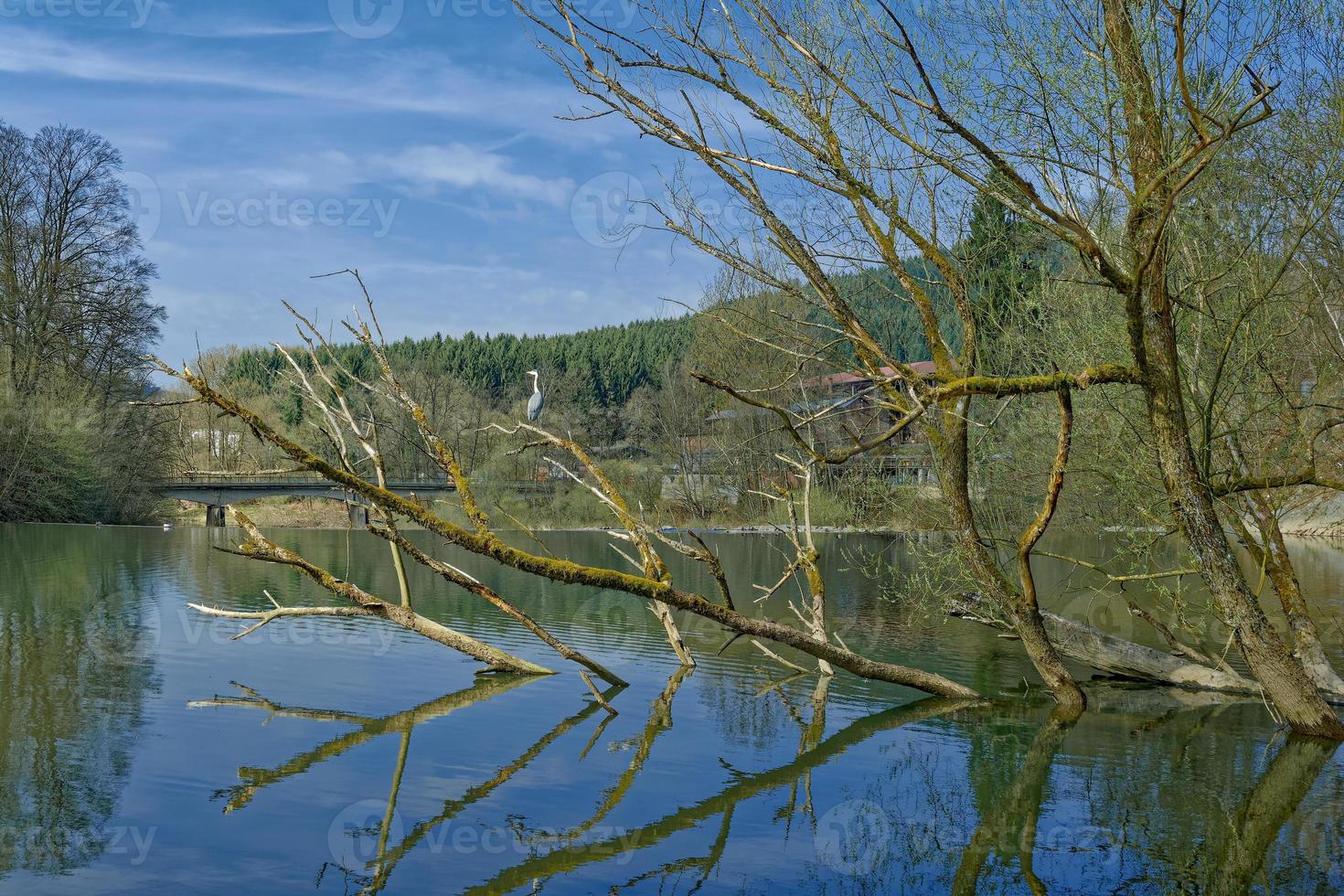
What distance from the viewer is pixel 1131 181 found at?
8.45 meters

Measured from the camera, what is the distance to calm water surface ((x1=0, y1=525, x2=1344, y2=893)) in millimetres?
5809

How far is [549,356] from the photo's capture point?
299ft

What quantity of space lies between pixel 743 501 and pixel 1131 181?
1391 inches

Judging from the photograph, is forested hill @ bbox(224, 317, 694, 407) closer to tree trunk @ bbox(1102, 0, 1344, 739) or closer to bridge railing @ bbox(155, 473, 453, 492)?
bridge railing @ bbox(155, 473, 453, 492)

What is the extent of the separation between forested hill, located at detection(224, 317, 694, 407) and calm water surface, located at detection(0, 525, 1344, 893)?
63579 millimetres

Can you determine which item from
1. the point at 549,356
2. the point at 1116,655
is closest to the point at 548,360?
the point at 549,356

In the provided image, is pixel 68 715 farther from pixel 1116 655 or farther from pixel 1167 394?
pixel 1116 655

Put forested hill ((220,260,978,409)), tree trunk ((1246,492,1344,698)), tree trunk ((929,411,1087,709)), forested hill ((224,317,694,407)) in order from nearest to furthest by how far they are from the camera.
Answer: tree trunk ((929,411,1087,709)) < tree trunk ((1246,492,1344,698)) < forested hill ((220,260,978,409)) < forested hill ((224,317,694,407))

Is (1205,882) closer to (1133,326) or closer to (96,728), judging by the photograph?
(1133,326)

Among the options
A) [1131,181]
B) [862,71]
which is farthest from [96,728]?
[1131,181]

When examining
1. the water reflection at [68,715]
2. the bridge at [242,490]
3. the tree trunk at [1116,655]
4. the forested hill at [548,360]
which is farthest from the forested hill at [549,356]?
the tree trunk at [1116,655]

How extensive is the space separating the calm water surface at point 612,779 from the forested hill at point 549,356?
63.6m

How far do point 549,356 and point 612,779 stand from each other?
278 feet

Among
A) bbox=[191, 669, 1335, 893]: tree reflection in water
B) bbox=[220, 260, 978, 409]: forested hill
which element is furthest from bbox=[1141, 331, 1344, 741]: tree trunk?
bbox=[220, 260, 978, 409]: forested hill
